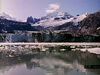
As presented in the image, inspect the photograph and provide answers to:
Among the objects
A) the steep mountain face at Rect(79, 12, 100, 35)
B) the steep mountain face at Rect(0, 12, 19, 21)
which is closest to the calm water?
the steep mountain face at Rect(79, 12, 100, 35)

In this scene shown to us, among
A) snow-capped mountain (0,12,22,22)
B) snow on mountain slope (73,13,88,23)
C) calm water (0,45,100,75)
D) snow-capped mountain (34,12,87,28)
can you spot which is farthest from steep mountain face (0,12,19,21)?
snow on mountain slope (73,13,88,23)

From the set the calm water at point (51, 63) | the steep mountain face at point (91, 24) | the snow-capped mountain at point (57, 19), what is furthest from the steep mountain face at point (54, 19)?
the calm water at point (51, 63)

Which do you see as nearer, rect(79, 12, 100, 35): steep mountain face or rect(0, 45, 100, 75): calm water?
rect(0, 45, 100, 75): calm water

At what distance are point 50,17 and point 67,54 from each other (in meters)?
0.36

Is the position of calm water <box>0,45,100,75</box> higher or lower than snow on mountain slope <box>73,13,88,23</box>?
lower

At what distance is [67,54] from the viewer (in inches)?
79.5

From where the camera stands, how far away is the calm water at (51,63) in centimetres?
197

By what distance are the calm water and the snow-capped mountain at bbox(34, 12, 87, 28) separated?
26cm

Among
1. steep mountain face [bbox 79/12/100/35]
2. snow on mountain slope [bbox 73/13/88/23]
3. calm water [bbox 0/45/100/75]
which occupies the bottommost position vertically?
calm water [bbox 0/45/100/75]

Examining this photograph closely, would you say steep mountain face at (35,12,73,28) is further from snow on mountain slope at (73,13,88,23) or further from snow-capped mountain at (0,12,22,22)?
snow-capped mountain at (0,12,22,22)

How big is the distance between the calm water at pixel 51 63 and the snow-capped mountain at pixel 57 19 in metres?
0.26

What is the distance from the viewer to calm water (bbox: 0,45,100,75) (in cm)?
197

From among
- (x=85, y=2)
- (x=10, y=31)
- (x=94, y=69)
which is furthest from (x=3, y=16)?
(x=94, y=69)

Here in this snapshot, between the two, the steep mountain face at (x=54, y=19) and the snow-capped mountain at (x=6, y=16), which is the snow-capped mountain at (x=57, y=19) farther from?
the snow-capped mountain at (x=6, y=16)
